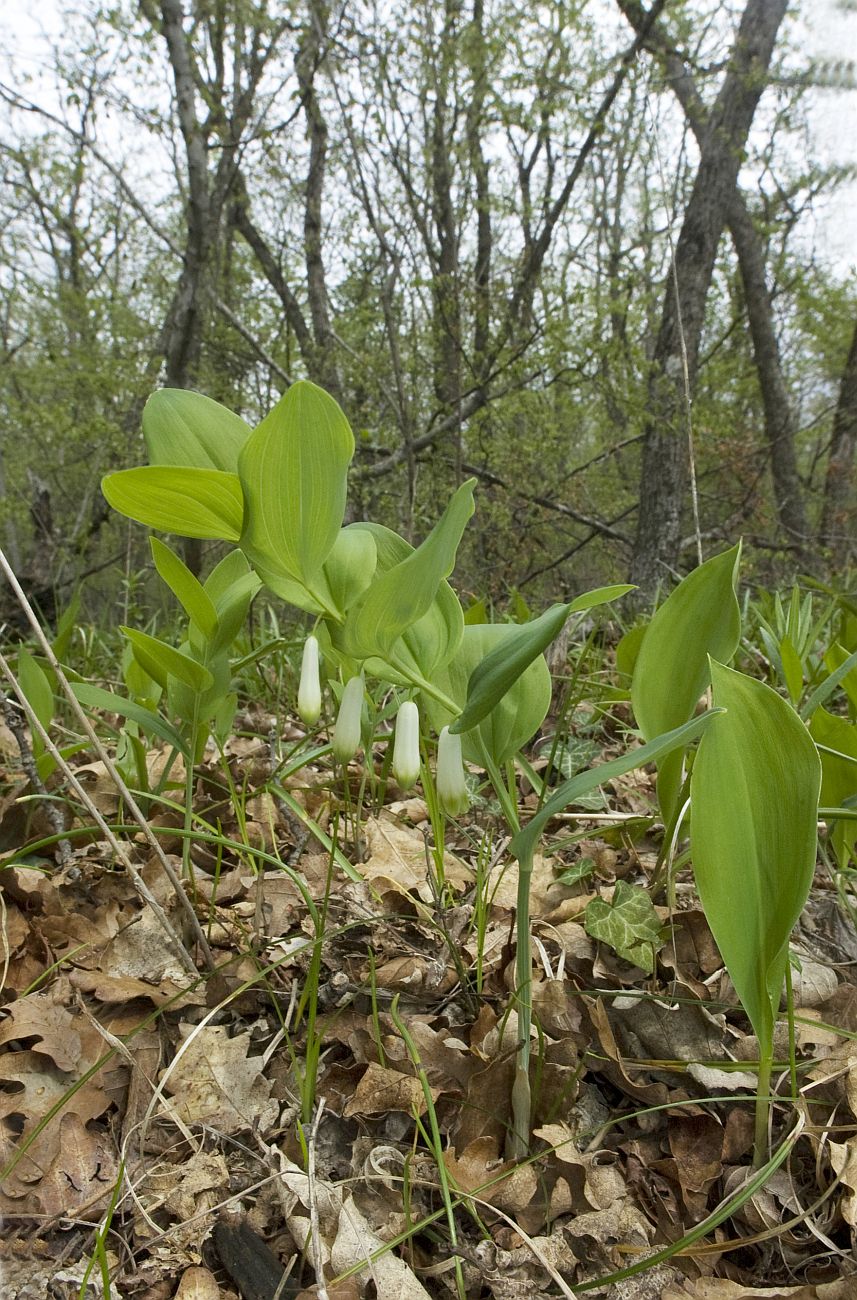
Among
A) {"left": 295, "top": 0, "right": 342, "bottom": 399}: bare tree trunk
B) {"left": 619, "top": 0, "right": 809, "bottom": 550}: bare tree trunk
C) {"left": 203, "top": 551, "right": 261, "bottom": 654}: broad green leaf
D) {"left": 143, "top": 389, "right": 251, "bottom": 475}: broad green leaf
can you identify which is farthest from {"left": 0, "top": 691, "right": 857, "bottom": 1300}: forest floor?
{"left": 619, "top": 0, "right": 809, "bottom": 550}: bare tree trunk

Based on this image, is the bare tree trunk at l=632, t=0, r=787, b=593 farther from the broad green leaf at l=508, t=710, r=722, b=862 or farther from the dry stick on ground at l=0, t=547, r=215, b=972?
the broad green leaf at l=508, t=710, r=722, b=862

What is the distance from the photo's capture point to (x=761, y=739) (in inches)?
29.5

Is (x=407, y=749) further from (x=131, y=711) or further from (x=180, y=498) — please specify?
(x=131, y=711)

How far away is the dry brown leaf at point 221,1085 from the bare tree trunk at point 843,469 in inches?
293

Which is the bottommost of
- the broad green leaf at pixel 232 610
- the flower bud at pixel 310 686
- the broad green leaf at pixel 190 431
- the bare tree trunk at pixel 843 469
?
the flower bud at pixel 310 686

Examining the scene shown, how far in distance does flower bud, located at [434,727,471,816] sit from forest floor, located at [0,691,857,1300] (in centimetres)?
23

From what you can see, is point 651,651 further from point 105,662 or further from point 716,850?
point 105,662

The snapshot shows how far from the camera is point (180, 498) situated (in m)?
0.77

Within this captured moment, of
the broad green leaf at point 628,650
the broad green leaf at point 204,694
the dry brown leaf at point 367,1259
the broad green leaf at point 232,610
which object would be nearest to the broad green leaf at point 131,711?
the broad green leaf at point 204,694

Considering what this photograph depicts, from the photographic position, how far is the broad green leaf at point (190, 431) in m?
0.87

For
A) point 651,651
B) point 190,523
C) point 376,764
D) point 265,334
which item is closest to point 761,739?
point 651,651

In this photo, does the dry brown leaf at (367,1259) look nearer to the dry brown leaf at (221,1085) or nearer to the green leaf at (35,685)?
the dry brown leaf at (221,1085)

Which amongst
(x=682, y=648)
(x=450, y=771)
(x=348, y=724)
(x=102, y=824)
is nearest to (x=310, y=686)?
(x=348, y=724)

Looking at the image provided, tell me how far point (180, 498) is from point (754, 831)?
688 millimetres
